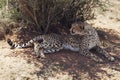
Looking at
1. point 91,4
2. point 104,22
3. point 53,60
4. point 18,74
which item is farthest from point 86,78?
point 104,22

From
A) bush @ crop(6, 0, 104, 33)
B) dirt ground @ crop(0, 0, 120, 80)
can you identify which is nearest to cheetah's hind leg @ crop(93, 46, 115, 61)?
dirt ground @ crop(0, 0, 120, 80)

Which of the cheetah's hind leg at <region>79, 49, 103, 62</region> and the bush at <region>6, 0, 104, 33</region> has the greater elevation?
the bush at <region>6, 0, 104, 33</region>

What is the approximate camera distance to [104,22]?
782 cm

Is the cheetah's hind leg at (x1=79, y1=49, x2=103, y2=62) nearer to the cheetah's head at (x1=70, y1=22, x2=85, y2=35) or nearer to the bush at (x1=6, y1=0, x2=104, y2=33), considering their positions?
the cheetah's head at (x1=70, y1=22, x2=85, y2=35)

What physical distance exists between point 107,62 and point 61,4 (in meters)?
1.33

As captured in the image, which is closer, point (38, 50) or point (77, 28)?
point (38, 50)

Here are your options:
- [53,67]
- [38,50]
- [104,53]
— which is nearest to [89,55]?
[104,53]

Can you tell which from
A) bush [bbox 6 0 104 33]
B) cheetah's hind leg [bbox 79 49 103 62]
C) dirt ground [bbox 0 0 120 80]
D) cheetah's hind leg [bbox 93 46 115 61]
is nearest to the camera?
dirt ground [bbox 0 0 120 80]

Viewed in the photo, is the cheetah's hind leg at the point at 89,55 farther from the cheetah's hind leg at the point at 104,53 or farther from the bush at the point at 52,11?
the bush at the point at 52,11

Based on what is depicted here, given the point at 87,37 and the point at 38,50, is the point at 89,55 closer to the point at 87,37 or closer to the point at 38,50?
the point at 87,37

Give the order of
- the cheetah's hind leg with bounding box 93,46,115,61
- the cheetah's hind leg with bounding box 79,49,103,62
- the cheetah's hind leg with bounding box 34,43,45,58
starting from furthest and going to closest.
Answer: the cheetah's hind leg with bounding box 93,46,115,61, the cheetah's hind leg with bounding box 79,49,103,62, the cheetah's hind leg with bounding box 34,43,45,58

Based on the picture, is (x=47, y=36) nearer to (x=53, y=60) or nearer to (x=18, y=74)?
(x=53, y=60)

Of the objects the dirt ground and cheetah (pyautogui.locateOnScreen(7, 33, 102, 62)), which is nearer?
the dirt ground

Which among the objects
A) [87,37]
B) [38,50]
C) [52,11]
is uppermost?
[52,11]
